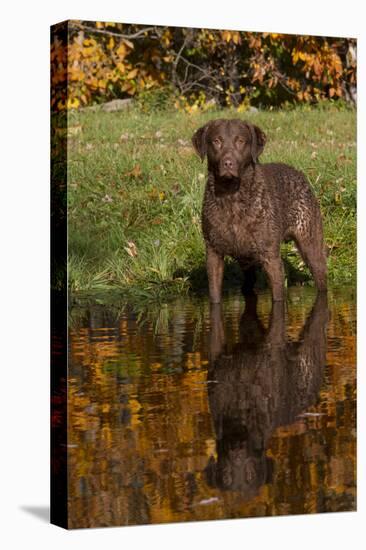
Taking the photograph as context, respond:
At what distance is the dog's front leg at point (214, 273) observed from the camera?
862 centimetres

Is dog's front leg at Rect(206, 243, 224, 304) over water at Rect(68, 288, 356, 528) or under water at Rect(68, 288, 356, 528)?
over

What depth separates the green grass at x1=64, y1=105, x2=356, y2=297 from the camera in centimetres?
844

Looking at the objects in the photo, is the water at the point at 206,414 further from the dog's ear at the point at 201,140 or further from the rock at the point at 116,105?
the rock at the point at 116,105

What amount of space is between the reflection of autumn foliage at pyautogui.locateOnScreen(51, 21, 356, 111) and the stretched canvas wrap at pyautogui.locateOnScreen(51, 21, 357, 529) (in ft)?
0.04

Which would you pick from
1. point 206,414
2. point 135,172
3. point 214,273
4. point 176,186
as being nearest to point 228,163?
point 176,186

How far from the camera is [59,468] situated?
7309 millimetres

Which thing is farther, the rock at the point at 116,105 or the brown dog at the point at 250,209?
the brown dog at the point at 250,209

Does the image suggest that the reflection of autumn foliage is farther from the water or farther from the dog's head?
the water

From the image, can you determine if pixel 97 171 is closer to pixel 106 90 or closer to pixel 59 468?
pixel 106 90

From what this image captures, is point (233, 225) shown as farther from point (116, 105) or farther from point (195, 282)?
point (116, 105)

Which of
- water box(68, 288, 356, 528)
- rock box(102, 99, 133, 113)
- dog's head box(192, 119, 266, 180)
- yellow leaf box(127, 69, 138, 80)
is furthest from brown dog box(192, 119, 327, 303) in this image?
yellow leaf box(127, 69, 138, 80)

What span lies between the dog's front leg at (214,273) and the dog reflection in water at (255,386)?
0.25ft

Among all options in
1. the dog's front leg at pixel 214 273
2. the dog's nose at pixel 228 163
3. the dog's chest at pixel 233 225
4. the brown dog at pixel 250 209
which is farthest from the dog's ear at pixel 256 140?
the dog's front leg at pixel 214 273

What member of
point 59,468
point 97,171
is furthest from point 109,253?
point 59,468
